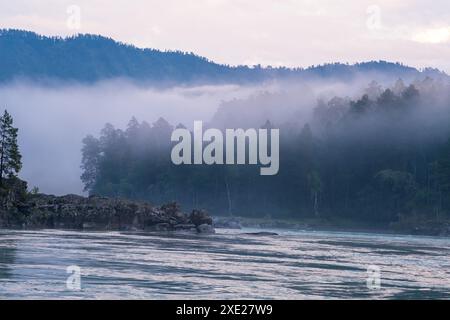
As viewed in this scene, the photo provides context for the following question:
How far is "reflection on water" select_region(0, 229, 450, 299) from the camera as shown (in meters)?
35.2

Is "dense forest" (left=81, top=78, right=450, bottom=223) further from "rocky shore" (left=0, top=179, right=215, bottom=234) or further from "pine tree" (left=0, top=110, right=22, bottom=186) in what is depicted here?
"pine tree" (left=0, top=110, right=22, bottom=186)

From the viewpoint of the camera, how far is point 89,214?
10300 cm

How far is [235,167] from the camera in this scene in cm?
17275

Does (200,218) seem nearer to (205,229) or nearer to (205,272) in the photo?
(205,229)

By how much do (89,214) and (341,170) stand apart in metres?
84.2

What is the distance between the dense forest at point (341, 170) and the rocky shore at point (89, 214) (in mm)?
57624
